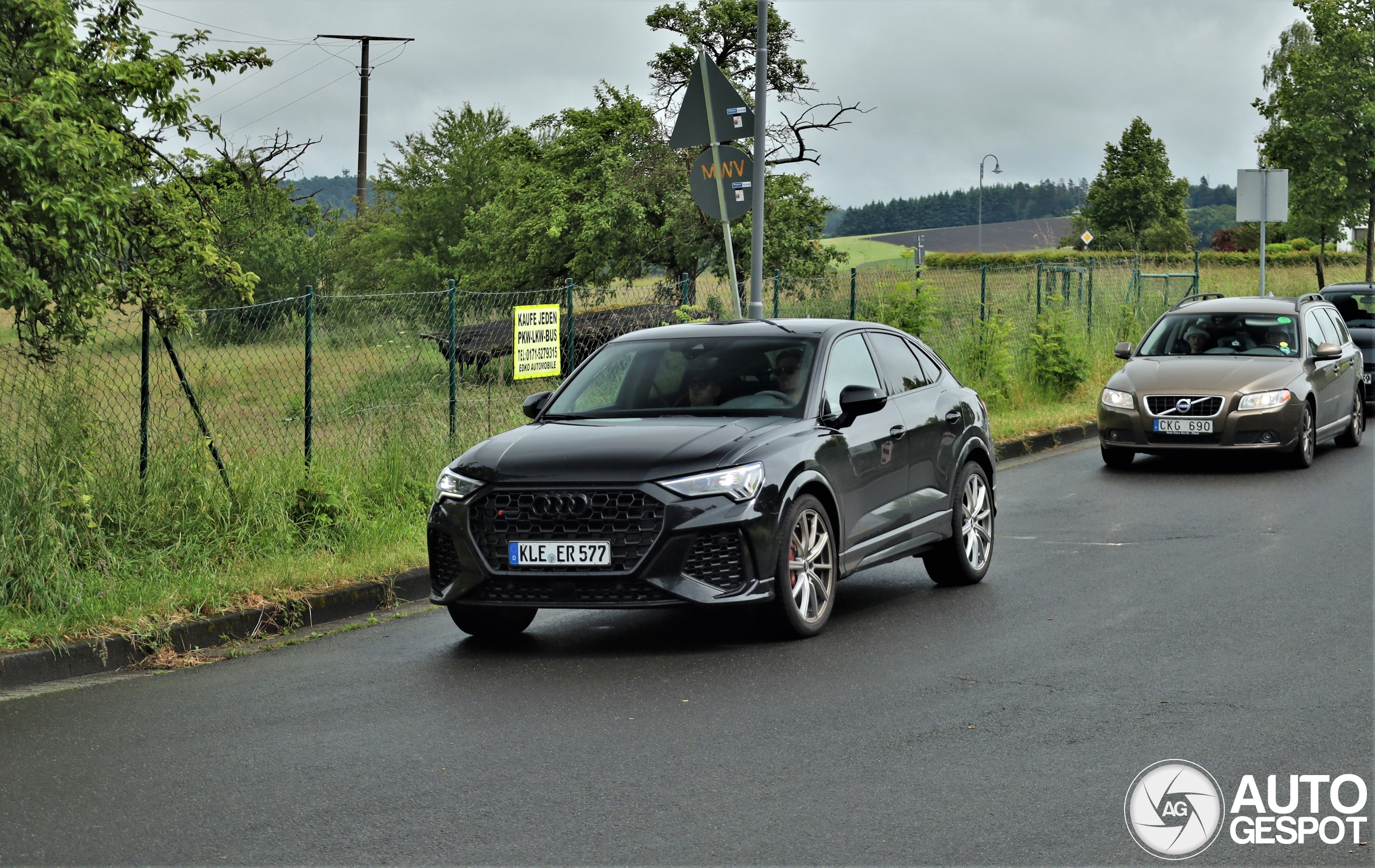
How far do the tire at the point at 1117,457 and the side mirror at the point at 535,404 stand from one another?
8160 mm

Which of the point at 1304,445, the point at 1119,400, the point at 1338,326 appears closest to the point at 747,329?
the point at 1119,400

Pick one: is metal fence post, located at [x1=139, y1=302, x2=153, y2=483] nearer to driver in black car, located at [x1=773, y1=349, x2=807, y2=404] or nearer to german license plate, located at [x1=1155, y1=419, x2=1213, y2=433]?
driver in black car, located at [x1=773, y1=349, x2=807, y2=404]

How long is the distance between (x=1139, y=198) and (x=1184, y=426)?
79300 millimetres

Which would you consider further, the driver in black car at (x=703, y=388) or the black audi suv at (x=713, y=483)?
the driver in black car at (x=703, y=388)

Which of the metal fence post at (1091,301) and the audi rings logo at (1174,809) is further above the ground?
the metal fence post at (1091,301)

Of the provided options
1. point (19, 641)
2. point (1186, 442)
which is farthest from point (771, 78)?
point (19, 641)

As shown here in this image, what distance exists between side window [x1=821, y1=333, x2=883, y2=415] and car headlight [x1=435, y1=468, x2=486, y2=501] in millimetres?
1944

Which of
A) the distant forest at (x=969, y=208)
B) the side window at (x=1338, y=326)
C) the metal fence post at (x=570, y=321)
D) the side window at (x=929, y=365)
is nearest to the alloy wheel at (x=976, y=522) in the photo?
the side window at (x=929, y=365)

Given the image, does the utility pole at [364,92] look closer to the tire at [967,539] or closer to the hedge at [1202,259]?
the hedge at [1202,259]

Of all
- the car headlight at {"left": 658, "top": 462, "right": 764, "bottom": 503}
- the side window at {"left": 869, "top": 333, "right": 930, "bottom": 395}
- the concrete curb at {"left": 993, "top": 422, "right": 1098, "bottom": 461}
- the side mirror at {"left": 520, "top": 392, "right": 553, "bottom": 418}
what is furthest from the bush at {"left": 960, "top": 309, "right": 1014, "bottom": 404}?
the car headlight at {"left": 658, "top": 462, "right": 764, "bottom": 503}

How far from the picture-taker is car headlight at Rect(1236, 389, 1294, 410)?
14.7m

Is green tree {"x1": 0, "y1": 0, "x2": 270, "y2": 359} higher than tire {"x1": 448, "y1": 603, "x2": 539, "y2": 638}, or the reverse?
green tree {"x1": 0, "y1": 0, "x2": 270, "y2": 359}

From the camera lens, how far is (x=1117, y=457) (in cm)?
A: 1548

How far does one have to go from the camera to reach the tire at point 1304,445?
1495cm
